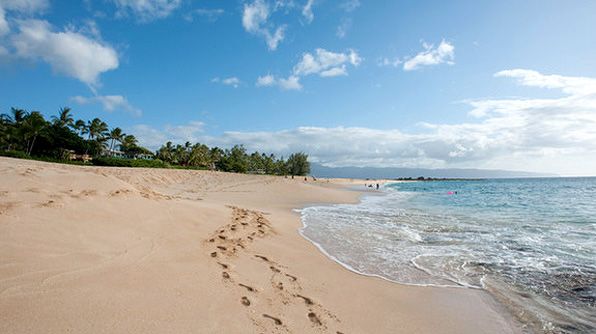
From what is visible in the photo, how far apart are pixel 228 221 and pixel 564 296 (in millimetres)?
7770

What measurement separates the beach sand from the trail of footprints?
2 centimetres

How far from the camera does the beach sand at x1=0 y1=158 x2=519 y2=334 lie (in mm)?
2781

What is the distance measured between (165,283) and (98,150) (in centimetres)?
7144

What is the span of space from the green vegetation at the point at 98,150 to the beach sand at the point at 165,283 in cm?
3680

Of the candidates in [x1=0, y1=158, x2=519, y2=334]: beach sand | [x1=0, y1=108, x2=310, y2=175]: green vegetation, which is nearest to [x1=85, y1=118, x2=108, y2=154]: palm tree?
[x1=0, y1=108, x2=310, y2=175]: green vegetation

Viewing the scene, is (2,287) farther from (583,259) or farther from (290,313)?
(583,259)

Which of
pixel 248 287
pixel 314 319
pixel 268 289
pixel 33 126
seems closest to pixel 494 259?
pixel 314 319

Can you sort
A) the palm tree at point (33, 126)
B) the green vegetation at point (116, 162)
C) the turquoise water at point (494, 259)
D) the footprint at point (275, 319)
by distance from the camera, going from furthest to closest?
the palm tree at point (33, 126)
the green vegetation at point (116, 162)
the turquoise water at point (494, 259)
the footprint at point (275, 319)

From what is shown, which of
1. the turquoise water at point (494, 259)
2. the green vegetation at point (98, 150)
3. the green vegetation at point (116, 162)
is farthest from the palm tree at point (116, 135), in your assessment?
the turquoise water at point (494, 259)

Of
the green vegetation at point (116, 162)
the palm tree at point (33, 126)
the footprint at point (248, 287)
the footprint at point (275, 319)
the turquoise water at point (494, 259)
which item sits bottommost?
the turquoise water at point (494, 259)

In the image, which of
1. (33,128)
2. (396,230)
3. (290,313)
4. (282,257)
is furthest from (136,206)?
(33,128)

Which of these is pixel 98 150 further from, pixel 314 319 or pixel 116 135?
pixel 314 319

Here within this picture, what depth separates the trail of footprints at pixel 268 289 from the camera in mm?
3390

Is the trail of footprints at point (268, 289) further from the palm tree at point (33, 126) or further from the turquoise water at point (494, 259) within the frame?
the palm tree at point (33, 126)
